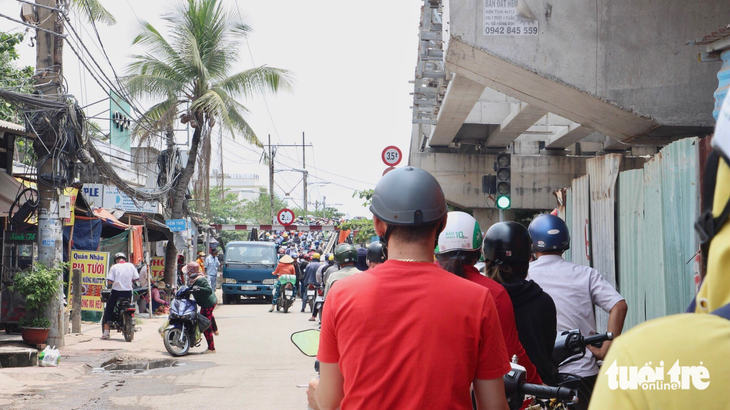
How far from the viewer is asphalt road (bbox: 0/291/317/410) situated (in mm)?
8609

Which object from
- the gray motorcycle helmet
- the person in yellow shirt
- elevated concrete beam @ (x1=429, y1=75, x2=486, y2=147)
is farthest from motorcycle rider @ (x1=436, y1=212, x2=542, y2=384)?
elevated concrete beam @ (x1=429, y1=75, x2=486, y2=147)

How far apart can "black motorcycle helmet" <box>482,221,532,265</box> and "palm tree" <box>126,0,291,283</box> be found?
55.0 feet

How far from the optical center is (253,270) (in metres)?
26.2

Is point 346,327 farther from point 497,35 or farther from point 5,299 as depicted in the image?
point 5,299

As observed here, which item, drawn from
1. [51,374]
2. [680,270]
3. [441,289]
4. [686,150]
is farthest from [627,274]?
[51,374]

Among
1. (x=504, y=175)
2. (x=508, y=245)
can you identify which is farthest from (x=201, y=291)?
(x=508, y=245)

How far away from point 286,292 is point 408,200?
780 inches

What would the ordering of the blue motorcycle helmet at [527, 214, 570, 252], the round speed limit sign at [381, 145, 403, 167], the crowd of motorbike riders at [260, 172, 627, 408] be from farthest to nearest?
the round speed limit sign at [381, 145, 403, 167], the blue motorcycle helmet at [527, 214, 570, 252], the crowd of motorbike riders at [260, 172, 627, 408]

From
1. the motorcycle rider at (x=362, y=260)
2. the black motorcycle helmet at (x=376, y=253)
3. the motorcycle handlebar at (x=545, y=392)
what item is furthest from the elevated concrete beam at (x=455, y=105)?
the motorcycle handlebar at (x=545, y=392)

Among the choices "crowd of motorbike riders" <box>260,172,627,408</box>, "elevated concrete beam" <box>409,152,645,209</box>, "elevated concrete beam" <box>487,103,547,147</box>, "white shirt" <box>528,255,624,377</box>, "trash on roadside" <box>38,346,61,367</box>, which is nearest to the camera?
"crowd of motorbike riders" <box>260,172,627,408</box>

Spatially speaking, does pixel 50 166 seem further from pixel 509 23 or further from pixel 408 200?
pixel 408 200

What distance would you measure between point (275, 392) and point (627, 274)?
14.4 ft

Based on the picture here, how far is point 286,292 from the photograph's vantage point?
870 inches

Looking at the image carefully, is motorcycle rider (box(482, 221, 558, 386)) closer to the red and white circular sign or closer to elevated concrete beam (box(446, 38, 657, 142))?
elevated concrete beam (box(446, 38, 657, 142))
